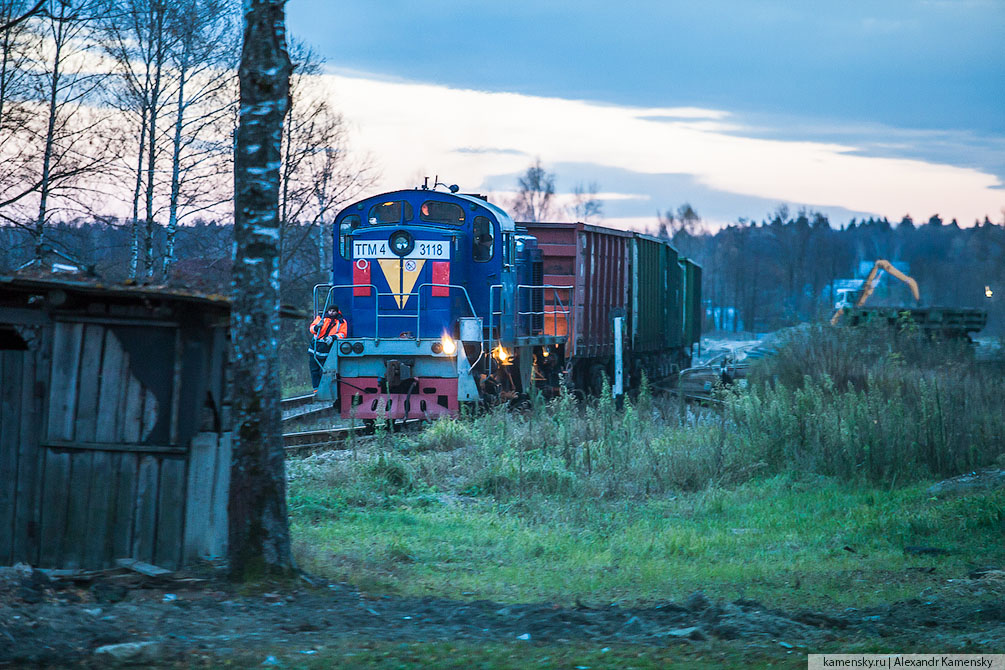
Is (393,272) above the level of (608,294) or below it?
below

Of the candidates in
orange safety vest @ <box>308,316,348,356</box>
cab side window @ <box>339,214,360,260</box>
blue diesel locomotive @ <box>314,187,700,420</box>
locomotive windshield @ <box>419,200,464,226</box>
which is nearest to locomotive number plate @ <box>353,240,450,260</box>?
blue diesel locomotive @ <box>314,187,700,420</box>

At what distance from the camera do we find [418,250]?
1675 centimetres

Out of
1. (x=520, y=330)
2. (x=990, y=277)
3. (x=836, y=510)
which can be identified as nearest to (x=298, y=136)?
(x=520, y=330)

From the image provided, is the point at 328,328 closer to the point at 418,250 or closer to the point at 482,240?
the point at 418,250

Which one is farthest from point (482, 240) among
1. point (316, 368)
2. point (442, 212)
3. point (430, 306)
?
point (316, 368)

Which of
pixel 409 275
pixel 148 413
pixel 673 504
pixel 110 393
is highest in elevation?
pixel 409 275

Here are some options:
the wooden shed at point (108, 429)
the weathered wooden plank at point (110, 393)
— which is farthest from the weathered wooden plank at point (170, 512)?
the weathered wooden plank at point (110, 393)

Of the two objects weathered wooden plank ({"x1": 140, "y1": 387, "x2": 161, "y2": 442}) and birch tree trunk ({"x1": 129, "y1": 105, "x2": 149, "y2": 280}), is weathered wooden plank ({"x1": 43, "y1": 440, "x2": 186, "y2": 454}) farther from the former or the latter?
birch tree trunk ({"x1": 129, "y1": 105, "x2": 149, "y2": 280})

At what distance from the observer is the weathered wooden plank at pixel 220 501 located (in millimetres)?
7812

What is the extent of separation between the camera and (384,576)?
330 inches

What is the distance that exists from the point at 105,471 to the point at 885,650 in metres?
5.75

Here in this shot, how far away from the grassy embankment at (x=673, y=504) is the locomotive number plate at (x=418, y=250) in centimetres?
302

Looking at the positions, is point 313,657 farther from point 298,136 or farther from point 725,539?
point 298,136

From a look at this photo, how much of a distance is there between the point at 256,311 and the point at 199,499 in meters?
1.68
